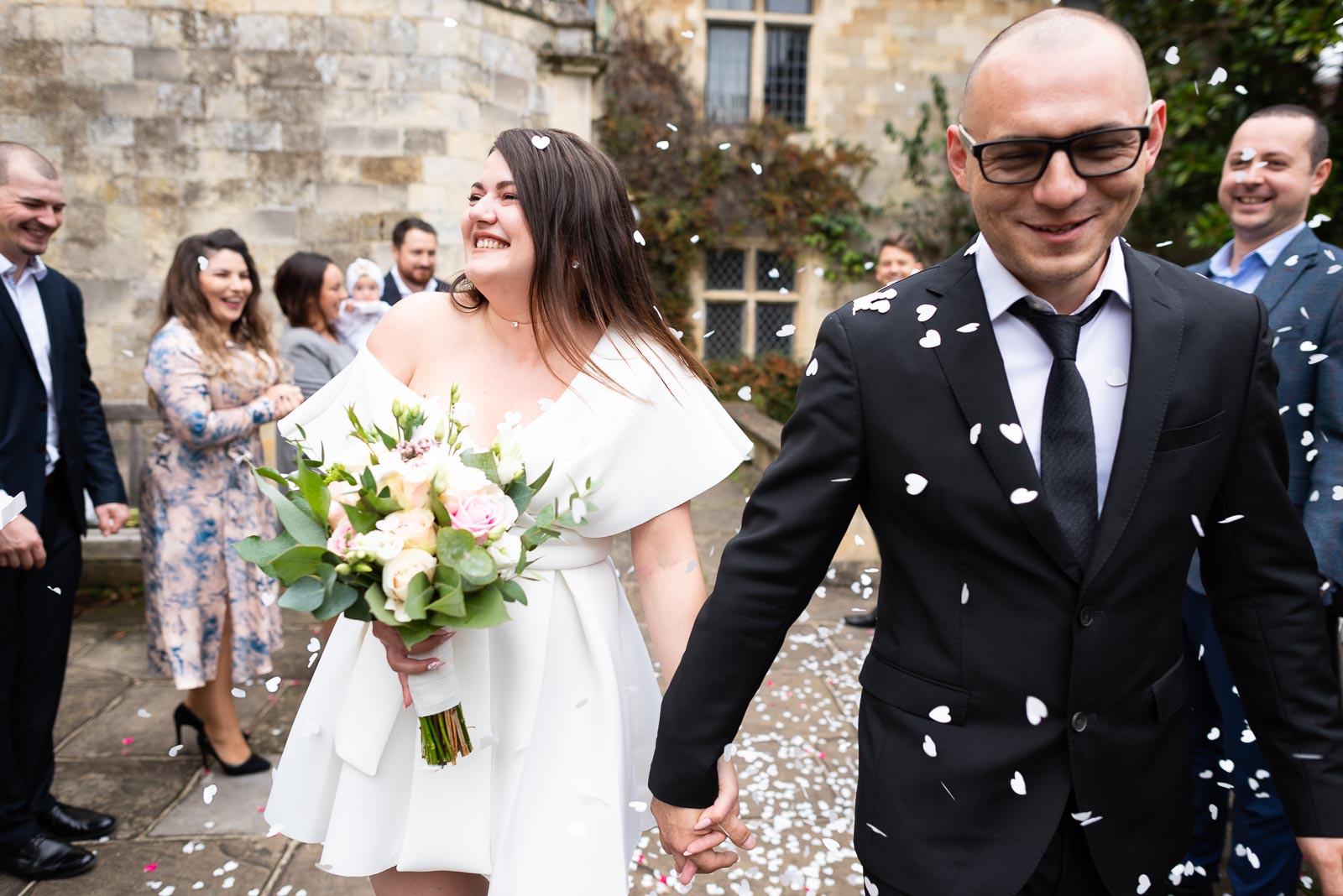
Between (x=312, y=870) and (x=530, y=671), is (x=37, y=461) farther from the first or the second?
(x=530, y=671)

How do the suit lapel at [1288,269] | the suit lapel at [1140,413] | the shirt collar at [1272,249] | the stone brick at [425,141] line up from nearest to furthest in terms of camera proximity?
the suit lapel at [1140,413], the suit lapel at [1288,269], the shirt collar at [1272,249], the stone brick at [425,141]

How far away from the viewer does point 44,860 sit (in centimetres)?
322

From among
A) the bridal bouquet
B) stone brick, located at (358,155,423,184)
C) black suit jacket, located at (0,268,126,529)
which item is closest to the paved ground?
the bridal bouquet

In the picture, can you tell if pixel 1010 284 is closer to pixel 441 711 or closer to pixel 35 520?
pixel 441 711

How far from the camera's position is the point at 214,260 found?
13.2ft

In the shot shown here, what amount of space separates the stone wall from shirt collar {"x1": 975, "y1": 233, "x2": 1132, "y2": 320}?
708 centimetres

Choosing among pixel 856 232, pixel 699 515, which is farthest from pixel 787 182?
pixel 699 515

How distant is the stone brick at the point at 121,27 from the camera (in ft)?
25.6

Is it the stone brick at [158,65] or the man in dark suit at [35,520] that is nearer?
the man in dark suit at [35,520]

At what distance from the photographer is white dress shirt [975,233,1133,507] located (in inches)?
62.7

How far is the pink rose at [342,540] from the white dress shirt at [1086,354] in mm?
1185

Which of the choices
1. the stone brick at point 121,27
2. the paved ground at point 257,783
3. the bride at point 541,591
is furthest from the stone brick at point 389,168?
the bride at point 541,591

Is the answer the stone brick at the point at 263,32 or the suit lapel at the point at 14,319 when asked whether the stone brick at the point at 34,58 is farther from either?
the suit lapel at the point at 14,319

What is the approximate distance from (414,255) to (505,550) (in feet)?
13.3
